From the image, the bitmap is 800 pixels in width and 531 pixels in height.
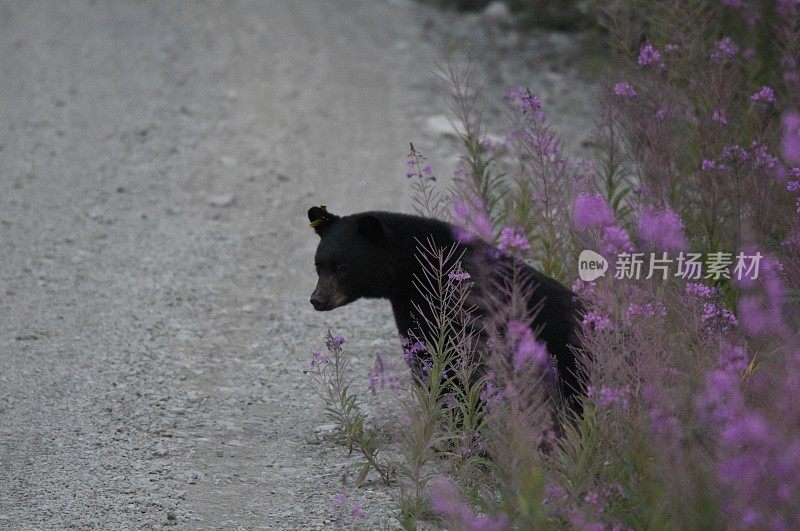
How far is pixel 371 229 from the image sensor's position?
5.60m

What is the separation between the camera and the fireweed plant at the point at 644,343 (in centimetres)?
320

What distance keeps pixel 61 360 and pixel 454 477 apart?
2.71m

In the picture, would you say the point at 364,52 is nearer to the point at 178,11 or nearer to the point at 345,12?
the point at 345,12

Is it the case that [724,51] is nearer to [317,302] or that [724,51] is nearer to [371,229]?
[371,229]

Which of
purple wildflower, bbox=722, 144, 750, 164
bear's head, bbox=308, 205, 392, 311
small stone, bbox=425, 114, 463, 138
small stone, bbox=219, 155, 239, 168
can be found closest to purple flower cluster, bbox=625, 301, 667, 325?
purple wildflower, bbox=722, 144, 750, 164

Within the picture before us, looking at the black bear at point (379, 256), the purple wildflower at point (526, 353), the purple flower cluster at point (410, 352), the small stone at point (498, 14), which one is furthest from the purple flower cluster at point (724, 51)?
the small stone at point (498, 14)

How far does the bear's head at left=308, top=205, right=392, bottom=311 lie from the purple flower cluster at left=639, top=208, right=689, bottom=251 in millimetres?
1374

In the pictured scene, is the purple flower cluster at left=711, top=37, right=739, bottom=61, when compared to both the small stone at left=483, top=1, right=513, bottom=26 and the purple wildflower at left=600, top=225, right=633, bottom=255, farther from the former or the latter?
the small stone at left=483, top=1, right=513, bottom=26

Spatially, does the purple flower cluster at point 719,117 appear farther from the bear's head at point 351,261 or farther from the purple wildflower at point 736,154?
the bear's head at point 351,261

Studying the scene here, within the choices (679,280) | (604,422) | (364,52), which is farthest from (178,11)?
(604,422)

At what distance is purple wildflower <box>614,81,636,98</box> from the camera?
18.9 feet

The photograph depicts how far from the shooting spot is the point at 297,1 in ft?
49.5

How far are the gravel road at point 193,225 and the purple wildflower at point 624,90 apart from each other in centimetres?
201

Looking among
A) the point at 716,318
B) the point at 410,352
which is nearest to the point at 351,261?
the point at 410,352
